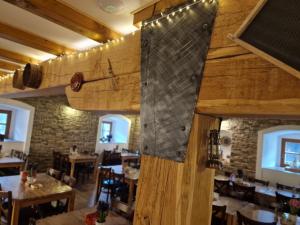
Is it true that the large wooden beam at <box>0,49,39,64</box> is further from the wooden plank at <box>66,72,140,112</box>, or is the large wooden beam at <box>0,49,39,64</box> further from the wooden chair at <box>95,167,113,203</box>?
the wooden chair at <box>95,167,113,203</box>

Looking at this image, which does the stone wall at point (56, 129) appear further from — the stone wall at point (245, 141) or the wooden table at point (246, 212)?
the wooden table at point (246, 212)

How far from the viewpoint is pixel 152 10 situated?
1.66 metres

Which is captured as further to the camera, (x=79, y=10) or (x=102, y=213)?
(x=102, y=213)

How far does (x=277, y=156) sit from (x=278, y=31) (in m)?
6.22

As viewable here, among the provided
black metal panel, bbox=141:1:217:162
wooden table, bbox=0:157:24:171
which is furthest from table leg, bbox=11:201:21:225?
wooden table, bbox=0:157:24:171

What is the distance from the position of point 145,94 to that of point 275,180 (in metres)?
5.59

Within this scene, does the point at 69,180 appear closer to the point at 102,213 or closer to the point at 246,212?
the point at 102,213

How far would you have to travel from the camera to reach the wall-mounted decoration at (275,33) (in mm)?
944

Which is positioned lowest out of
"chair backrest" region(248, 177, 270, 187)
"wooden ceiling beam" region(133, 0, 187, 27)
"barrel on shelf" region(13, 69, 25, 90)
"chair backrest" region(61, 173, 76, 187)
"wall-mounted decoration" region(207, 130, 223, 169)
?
"chair backrest" region(61, 173, 76, 187)

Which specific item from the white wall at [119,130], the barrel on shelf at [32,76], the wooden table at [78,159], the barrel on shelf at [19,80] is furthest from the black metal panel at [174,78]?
the white wall at [119,130]

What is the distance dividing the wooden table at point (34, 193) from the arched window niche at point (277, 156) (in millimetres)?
4579

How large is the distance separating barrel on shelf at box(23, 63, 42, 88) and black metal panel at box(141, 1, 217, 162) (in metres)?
2.15

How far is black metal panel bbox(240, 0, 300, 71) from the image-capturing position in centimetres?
94

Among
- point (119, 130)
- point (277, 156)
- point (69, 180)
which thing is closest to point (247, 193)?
point (277, 156)
